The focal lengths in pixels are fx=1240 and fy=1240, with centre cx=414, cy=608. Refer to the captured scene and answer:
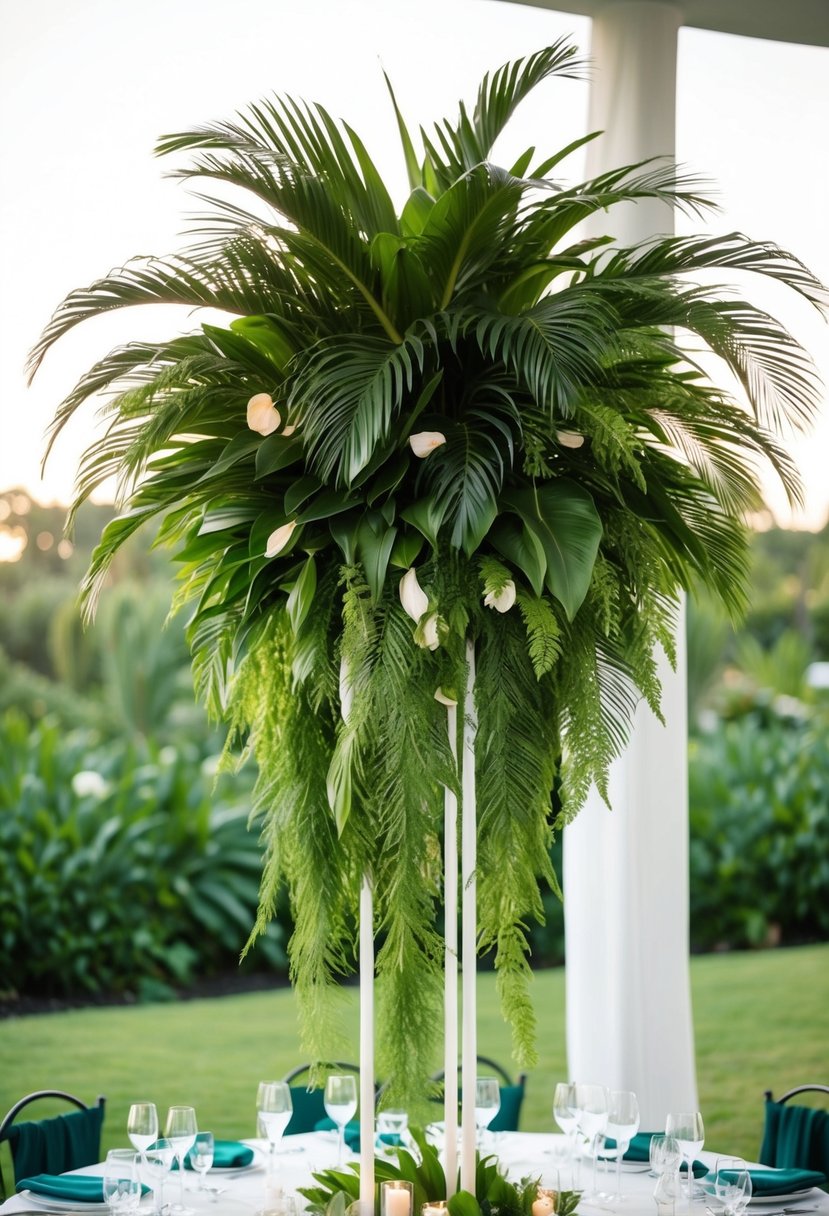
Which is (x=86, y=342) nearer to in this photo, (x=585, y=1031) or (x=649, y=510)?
(x=585, y=1031)

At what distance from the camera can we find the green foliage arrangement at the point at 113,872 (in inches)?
295

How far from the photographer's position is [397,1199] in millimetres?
2279

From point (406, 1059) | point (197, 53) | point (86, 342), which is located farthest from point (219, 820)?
point (406, 1059)

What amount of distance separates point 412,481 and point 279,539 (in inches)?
11.3

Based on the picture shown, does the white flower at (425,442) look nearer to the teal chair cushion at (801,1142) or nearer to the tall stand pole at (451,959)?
the tall stand pole at (451,959)

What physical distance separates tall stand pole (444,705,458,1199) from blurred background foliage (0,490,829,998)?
11.8ft

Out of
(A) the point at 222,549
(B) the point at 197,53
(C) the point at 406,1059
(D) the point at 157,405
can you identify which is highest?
(B) the point at 197,53

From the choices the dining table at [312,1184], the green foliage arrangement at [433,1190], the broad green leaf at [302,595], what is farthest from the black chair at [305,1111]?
the broad green leaf at [302,595]

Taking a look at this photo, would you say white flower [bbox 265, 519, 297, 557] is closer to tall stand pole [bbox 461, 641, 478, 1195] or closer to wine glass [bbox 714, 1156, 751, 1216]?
tall stand pole [bbox 461, 641, 478, 1195]

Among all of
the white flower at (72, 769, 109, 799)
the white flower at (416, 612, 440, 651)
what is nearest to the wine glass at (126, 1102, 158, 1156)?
the white flower at (416, 612, 440, 651)

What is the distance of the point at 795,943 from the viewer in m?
9.70

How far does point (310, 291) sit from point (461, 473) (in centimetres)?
56

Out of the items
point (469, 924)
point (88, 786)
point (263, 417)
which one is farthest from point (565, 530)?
point (88, 786)

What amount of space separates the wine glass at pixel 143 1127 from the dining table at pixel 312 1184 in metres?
0.11
